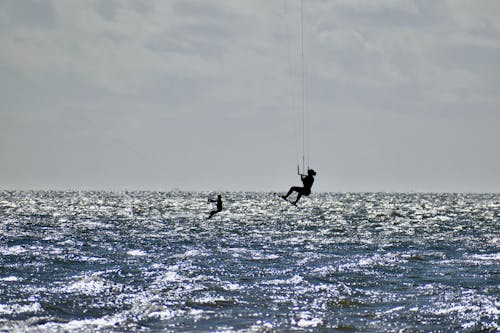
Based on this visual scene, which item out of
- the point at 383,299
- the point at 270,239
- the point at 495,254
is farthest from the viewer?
the point at 270,239

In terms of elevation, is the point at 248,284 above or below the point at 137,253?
below

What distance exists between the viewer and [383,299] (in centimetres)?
2398

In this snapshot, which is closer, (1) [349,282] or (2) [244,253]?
(1) [349,282]

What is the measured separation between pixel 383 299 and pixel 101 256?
18257mm

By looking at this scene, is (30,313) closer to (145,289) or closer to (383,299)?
(145,289)

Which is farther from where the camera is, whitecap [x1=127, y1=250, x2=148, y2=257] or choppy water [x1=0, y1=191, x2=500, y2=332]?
whitecap [x1=127, y1=250, x2=148, y2=257]

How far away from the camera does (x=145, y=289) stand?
25922mm

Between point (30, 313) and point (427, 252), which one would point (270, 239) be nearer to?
point (427, 252)

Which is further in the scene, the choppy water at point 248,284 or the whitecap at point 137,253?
the whitecap at point 137,253

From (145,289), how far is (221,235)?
2606 centimetres

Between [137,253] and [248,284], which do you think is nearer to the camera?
[248,284]

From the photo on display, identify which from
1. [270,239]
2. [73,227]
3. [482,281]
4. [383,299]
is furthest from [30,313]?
[73,227]

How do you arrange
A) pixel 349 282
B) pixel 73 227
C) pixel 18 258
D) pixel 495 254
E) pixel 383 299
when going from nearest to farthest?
pixel 383 299, pixel 349 282, pixel 18 258, pixel 495 254, pixel 73 227

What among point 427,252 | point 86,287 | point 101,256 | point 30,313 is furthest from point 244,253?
point 30,313
